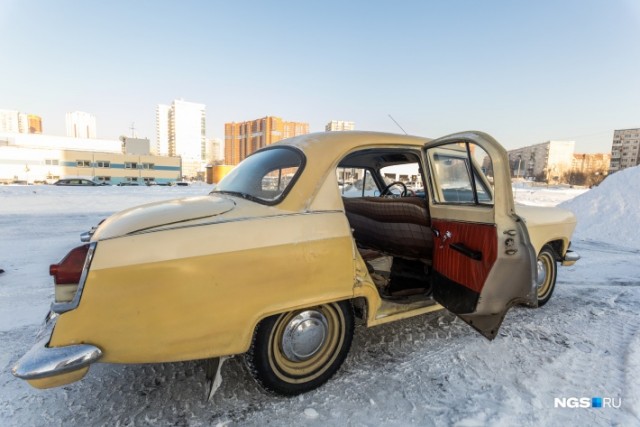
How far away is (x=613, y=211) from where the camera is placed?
30.0 feet

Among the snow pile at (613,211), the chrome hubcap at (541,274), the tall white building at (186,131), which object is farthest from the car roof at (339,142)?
the tall white building at (186,131)

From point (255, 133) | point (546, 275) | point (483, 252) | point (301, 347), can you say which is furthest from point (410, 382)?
point (255, 133)

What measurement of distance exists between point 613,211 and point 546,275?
718 cm

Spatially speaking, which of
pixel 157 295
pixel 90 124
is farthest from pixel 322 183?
pixel 90 124

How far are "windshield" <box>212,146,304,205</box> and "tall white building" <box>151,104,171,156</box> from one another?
13436 centimetres

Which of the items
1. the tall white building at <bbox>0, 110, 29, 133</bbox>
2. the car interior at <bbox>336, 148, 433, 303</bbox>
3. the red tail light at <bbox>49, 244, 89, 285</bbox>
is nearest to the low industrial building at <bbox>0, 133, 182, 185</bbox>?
the car interior at <bbox>336, 148, 433, 303</bbox>

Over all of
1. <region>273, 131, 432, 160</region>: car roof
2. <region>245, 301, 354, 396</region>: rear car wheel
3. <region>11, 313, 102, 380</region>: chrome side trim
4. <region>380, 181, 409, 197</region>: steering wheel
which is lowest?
<region>245, 301, 354, 396</region>: rear car wheel

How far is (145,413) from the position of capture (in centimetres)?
221

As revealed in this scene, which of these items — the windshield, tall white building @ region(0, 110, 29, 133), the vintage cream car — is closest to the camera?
the vintage cream car

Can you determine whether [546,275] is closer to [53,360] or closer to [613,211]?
[53,360]

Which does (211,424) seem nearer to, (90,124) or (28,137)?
(28,137)

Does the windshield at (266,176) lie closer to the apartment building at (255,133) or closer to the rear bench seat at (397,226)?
the rear bench seat at (397,226)

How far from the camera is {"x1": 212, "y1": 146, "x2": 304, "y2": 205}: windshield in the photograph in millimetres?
2445

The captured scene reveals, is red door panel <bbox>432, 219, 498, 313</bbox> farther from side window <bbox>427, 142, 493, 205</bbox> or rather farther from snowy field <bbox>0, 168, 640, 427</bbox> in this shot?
snowy field <bbox>0, 168, 640, 427</bbox>
